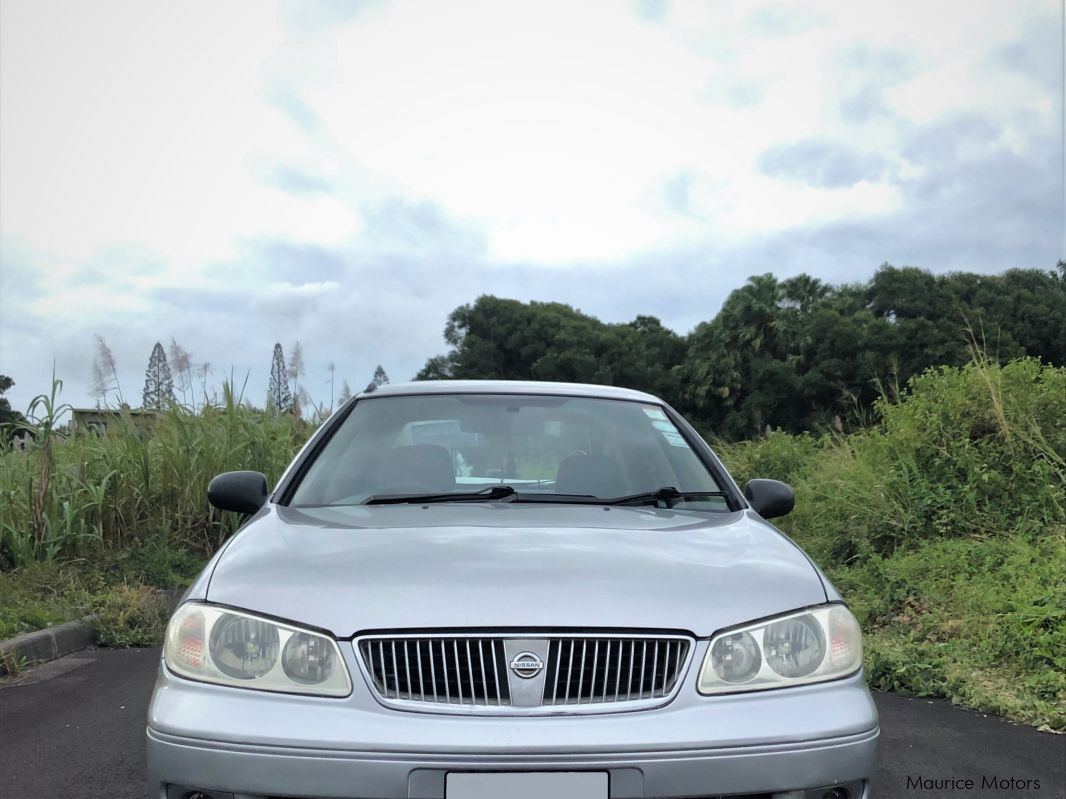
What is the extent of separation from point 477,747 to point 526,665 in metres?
0.19

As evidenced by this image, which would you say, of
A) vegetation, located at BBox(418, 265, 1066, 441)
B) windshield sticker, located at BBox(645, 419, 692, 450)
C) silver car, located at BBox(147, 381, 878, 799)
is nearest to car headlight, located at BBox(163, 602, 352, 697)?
silver car, located at BBox(147, 381, 878, 799)

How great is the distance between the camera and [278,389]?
33.2 ft

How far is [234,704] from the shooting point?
2117 mm

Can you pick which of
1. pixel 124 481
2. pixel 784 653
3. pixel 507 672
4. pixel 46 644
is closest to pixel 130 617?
pixel 46 644

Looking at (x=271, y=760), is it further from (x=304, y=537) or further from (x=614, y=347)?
(x=614, y=347)

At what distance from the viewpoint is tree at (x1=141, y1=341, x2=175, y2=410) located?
890 cm

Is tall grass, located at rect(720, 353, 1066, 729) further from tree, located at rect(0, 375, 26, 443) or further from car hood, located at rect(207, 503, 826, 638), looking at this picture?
tree, located at rect(0, 375, 26, 443)

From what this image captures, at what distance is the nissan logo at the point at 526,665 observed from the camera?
2.08 meters

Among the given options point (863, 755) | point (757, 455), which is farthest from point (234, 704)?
point (757, 455)

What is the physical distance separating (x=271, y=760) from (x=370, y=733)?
8.1 inches

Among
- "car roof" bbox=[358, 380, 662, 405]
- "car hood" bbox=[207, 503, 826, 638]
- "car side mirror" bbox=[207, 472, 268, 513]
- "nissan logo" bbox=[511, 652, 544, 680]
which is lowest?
"nissan logo" bbox=[511, 652, 544, 680]

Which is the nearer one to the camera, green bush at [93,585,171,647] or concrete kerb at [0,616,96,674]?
concrete kerb at [0,616,96,674]

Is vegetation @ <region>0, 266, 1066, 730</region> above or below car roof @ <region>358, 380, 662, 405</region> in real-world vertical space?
below

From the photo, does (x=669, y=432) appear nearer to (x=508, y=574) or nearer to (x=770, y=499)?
(x=770, y=499)
